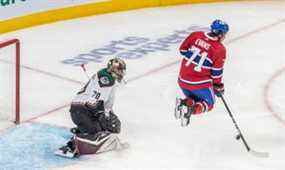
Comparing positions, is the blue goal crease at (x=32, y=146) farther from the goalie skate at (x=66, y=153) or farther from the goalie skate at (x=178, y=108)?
the goalie skate at (x=178, y=108)

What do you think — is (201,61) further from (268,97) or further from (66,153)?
(268,97)

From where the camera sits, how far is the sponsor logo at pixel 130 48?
10117mm

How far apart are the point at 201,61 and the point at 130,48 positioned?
149 inches

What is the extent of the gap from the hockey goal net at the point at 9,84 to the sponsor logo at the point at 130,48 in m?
0.77

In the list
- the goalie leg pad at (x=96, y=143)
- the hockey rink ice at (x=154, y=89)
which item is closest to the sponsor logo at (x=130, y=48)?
the hockey rink ice at (x=154, y=89)

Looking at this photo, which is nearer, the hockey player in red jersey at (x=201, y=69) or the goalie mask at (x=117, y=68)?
the goalie mask at (x=117, y=68)

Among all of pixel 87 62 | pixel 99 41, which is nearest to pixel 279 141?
pixel 87 62

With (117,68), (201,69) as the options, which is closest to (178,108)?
(201,69)

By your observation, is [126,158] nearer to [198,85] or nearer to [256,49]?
[198,85]

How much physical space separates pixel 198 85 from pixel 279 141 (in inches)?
38.4

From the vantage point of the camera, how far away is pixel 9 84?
8820mm

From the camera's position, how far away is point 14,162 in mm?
6516

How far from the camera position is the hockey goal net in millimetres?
7555

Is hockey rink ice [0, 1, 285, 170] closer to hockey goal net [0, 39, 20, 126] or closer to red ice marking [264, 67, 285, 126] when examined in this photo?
red ice marking [264, 67, 285, 126]
